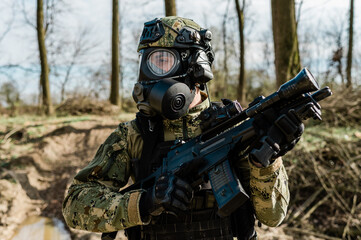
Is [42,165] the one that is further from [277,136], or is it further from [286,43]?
[277,136]

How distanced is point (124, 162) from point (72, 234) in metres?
4.27

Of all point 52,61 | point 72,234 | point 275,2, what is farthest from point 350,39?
point 52,61

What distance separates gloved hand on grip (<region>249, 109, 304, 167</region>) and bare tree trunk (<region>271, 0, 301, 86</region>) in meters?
4.23

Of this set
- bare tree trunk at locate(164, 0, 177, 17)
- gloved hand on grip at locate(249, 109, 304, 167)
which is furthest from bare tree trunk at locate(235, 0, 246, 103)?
gloved hand on grip at locate(249, 109, 304, 167)

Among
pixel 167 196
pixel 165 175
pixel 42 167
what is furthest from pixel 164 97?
pixel 42 167

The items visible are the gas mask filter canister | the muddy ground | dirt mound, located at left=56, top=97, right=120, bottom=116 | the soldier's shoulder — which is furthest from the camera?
dirt mound, located at left=56, top=97, right=120, bottom=116

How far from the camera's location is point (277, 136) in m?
1.71

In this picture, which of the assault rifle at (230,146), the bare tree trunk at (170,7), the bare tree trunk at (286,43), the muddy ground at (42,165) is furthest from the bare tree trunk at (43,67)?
the assault rifle at (230,146)

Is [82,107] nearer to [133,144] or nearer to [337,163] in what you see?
[337,163]

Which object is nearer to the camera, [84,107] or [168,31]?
[168,31]

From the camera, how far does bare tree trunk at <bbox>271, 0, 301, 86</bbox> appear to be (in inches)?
226

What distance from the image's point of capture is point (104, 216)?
209cm

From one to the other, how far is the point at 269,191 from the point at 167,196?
67 cm

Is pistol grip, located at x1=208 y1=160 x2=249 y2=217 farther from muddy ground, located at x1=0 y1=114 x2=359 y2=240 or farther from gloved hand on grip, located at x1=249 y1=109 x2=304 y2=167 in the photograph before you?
muddy ground, located at x1=0 y1=114 x2=359 y2=240
